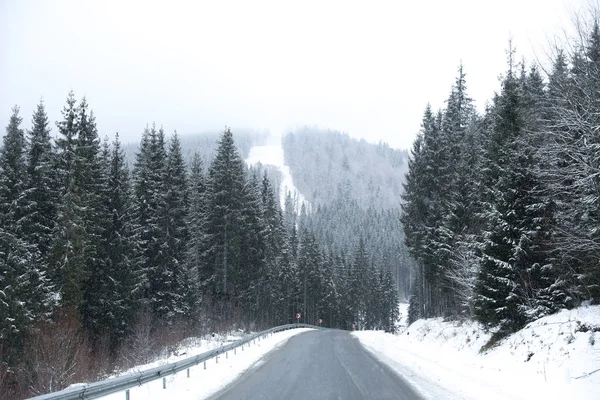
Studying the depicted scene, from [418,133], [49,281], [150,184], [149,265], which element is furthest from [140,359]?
[418,133]

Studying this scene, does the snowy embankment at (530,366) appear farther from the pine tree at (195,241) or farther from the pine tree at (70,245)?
the pine tree at (195,241)

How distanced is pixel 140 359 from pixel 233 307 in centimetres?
1895

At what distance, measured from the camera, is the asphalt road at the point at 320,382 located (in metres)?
11.9

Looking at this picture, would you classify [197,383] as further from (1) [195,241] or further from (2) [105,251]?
(1) [195,241]

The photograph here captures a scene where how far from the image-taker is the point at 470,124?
40656mm

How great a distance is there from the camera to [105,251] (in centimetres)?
3131

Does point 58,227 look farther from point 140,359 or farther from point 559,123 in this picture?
point 559,123

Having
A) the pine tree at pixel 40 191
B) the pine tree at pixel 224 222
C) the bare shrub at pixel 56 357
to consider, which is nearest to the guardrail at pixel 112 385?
the bare shrub at pixel 56 357

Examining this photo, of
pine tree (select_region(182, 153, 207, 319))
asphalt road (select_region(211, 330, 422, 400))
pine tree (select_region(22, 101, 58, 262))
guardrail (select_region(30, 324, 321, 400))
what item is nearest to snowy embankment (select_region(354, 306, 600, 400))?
asphalt road (select_region(211, 330, 422, 400))

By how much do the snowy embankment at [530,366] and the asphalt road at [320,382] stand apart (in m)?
0.83

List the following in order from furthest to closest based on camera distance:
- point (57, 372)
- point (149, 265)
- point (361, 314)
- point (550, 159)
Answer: point (361, 314) → point (149, 265) → point (57, 372) → point (550, 159)

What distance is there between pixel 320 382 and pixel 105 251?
2202 cm

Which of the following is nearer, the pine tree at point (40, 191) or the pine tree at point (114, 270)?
the pine tree at point (40, 191)

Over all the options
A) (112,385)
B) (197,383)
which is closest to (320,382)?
(197,383)
